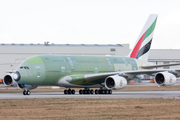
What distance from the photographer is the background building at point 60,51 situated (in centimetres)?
8879

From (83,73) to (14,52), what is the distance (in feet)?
178

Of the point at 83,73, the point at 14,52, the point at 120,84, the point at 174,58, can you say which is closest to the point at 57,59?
the point at 83,73

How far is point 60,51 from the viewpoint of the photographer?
92250mm

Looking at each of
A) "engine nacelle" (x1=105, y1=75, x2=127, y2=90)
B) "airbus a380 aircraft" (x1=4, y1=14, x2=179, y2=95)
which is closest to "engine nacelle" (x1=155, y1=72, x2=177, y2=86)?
"airbus a380 aircraft" (x1=4, y1=14, x2=179, y2=95)

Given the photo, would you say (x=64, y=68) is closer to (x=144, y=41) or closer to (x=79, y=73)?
(x=79, y=73)

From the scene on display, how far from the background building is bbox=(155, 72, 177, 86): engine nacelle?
52.6 metres

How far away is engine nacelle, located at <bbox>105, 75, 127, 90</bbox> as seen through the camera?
117ft

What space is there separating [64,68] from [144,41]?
43.4 feet

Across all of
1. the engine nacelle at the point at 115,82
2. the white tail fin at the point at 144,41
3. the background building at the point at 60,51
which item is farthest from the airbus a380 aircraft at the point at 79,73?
the background building at the point at 60,51

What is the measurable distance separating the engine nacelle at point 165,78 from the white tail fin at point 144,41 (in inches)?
403

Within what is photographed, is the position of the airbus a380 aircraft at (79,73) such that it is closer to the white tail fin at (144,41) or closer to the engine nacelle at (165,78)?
the engine nacelle at (165,78)

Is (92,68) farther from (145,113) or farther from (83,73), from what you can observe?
(145,113)

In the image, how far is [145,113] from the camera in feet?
62.1

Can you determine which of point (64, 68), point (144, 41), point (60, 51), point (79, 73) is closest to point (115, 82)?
point (79, 73)
